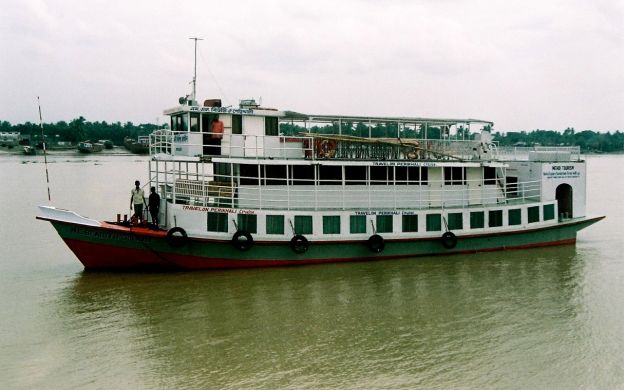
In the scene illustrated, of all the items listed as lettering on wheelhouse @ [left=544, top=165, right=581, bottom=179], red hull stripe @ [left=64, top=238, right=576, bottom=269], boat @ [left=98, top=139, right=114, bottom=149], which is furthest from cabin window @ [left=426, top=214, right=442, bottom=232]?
boat @ [left=98, top=139, right=114, bottom=149]

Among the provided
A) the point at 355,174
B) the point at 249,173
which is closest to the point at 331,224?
the point at 355,174

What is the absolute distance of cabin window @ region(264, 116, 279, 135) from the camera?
20416 mm

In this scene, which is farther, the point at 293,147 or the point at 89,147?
the point at 89,147

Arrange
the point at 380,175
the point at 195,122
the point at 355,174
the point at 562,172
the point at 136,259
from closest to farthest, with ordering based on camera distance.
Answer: the point at 136,259 < the point at 195,122 < the point at 355,174 < the point at 380,175 < the point at 562,172

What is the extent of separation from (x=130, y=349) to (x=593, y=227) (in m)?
24.8

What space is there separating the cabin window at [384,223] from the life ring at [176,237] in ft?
21.8

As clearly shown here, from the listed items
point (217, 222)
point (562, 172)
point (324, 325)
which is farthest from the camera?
point (562, 172)

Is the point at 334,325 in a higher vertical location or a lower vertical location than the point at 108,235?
lower

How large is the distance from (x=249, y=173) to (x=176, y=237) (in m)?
A: 3.52

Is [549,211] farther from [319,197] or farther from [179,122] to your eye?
[179,122]

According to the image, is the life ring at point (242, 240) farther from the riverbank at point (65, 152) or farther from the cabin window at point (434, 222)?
the riverbank at point (65, 152)

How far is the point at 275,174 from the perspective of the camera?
808 inches

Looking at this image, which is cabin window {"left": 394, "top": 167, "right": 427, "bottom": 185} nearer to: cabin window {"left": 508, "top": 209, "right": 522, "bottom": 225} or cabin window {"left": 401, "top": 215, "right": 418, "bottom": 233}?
cabin window {"left": 401, "top": 215, "right": 418, "bottom": 233}

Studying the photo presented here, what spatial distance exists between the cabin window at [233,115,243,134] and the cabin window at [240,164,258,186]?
1.18m
